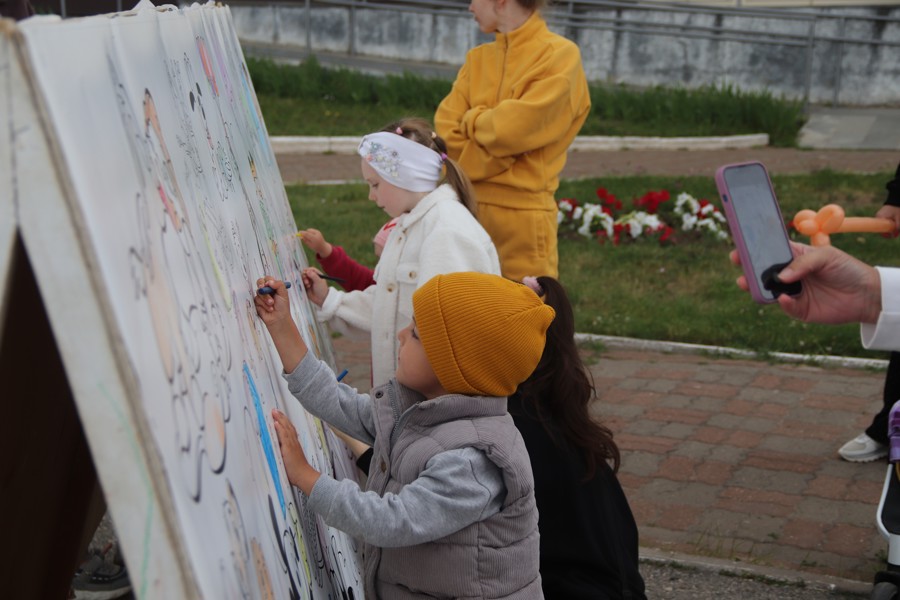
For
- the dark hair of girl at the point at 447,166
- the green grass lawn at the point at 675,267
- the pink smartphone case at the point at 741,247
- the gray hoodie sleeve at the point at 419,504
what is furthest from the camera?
the green grass lawn at the point at 675,267

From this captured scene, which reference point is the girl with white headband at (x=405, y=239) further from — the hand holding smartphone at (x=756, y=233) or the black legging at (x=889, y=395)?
the black legging at (x=889, y=395)

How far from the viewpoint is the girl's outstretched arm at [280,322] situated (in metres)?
2.21

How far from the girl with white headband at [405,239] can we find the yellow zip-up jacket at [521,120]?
1.92 feet

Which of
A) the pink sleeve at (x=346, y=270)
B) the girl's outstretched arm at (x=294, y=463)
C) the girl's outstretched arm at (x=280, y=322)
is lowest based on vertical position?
the pink sleeve at (x=346, y=270)

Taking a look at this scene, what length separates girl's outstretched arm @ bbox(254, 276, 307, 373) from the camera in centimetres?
221

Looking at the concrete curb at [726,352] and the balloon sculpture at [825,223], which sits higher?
the balloon sculpture at [825,223]

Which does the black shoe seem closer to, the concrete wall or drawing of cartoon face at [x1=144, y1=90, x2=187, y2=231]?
drawing of cartoon face at [x1=144, y1=90, x2=187, y2=231]

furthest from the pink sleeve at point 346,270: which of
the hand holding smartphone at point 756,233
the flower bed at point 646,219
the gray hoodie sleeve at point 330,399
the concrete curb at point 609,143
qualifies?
the concrete curb at point 609,143

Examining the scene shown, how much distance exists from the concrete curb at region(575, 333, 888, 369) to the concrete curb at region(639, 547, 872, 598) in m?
2.47

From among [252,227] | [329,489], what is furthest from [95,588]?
[329,489]

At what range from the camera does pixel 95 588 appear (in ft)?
11.3

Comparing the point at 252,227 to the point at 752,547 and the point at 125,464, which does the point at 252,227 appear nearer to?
the point at 125,464

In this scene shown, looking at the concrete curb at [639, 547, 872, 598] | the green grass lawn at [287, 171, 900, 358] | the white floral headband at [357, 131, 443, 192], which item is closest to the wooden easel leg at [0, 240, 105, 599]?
the white floral headband at [357, 131, 443, 192]

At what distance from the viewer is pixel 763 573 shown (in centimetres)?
389
